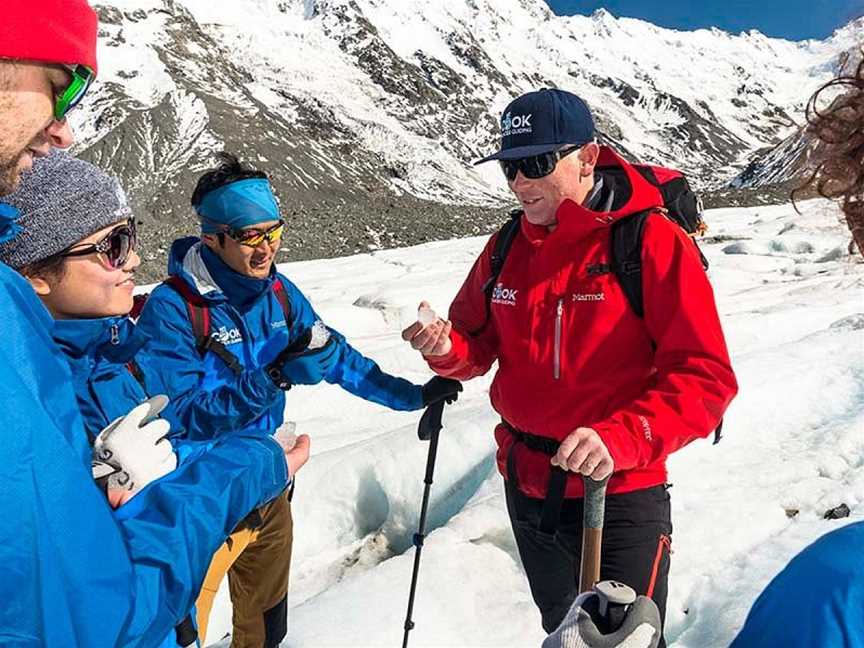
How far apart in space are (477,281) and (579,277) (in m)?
0.60

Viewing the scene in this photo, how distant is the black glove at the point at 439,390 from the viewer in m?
3.06

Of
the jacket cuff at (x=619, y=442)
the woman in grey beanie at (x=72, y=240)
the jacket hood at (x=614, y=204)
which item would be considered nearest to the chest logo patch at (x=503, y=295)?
the jacket hood at (x=614, y=204)

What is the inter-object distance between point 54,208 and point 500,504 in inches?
115

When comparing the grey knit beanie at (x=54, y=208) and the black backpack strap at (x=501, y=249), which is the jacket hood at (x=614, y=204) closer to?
the black backpack strap at (x=501, y=249)

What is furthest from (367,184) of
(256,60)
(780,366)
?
(780,366)

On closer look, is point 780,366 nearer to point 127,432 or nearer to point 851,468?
point 851,468

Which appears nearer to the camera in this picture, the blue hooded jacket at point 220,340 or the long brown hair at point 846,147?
the long brown hair at point 846,147

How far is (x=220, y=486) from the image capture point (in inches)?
55.4

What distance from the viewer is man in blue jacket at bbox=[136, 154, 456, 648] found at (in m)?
2.56

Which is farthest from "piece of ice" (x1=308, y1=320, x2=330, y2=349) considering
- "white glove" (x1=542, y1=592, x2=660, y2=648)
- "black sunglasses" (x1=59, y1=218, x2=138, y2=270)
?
"white glove" (x1=542, y1=592, x2=660, y2=648)

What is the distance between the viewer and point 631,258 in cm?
205

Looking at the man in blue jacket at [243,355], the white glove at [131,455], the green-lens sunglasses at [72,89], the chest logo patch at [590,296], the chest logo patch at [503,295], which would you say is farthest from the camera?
the man in blue jacket at [243,355]

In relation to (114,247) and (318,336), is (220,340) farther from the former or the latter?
(114,247)

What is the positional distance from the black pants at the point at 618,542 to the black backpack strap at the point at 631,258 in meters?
0.60
